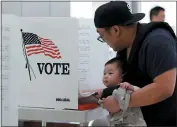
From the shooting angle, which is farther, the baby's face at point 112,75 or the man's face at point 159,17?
the man's face at point 159,17

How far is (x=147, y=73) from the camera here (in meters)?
1.21

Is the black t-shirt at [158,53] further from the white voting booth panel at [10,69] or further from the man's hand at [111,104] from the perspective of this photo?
the white voting booth panel at [10,69]

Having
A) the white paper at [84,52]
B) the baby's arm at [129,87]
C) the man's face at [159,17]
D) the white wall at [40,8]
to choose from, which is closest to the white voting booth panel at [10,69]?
the white paper at [84,52]

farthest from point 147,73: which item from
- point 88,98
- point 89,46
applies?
point 89,46

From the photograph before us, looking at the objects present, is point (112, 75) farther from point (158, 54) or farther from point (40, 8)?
point (40, 8)

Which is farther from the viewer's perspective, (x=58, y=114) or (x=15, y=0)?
(x=15, y=0)

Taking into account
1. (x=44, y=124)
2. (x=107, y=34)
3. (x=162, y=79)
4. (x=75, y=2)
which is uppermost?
(x=75, y=2)

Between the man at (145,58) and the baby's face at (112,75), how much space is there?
0.11 meters

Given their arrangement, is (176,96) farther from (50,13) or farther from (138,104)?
(50,13)

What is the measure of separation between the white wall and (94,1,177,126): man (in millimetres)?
1523

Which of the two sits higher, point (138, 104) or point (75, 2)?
point (75, 2)

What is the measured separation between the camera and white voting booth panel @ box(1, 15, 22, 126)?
4.80 ft

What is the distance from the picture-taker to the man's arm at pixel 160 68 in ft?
3.63

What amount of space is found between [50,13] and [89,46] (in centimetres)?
118
